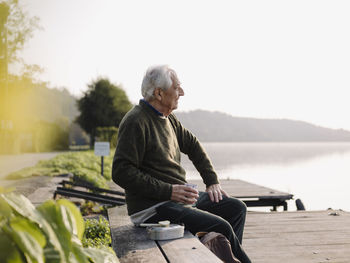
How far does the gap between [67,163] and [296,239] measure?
873 cm

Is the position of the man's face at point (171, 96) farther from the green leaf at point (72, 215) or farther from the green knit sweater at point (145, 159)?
the green leaf at point (72, 215)

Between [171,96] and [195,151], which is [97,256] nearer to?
[171,96]

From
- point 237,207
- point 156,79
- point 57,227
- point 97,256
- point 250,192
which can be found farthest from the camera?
point 250,192

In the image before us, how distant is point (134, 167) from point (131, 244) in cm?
49

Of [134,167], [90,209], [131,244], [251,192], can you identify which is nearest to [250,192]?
[251,192]

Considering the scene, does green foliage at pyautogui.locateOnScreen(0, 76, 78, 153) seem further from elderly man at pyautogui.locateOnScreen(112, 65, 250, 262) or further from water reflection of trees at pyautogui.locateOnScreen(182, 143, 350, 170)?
elderly man at pyautogui.locateOnScreen(112, 65, 250, 262)

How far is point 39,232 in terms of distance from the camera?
794 mm

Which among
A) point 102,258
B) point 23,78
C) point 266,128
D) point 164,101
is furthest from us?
point 266,128

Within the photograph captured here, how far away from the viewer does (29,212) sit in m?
0.83

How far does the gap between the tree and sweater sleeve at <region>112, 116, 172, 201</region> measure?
3392cm

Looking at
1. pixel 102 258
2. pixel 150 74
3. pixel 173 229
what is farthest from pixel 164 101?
pixel 102 258

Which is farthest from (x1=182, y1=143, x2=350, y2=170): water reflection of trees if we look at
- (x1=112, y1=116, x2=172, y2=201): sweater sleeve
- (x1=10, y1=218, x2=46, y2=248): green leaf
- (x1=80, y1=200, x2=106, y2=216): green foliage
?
(x1=10, y1=218, x2=46, y2=248): green leaf

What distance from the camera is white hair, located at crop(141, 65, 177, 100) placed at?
2.66 meters

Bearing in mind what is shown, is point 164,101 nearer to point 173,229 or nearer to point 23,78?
point 173,229
